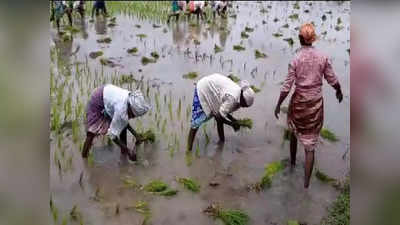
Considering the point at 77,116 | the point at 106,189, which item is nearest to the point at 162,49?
the point at 77,116

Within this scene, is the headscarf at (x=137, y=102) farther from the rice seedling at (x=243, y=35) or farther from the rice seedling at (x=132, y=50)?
the rice seedling at (x=243, y=35)

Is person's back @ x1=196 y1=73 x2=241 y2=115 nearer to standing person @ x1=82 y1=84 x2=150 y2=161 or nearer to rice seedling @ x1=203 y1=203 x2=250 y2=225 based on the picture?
standing person @ x1=82 y1=84 x2=150 y2=161

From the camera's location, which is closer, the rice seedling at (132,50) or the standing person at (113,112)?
the standing person at (113,112)

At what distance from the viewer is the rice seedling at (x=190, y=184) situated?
3.70 metres

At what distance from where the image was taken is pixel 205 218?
11.0 feet

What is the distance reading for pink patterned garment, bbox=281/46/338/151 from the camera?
3.39 m

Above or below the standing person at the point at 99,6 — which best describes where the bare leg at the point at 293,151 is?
below

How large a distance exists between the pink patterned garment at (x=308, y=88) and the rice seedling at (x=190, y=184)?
0.90 m

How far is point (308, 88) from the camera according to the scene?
11.3 ft

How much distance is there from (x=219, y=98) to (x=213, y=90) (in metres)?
0.09

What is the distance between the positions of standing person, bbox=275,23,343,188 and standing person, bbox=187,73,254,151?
0.45 metres

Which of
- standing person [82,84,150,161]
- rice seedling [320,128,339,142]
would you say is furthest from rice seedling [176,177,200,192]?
rice seedling [320,128,339,142]

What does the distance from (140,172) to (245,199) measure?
37.5 inches

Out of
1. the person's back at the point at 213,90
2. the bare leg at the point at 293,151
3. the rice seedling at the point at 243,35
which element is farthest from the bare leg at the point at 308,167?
the rice seedling at the point at 243,35
